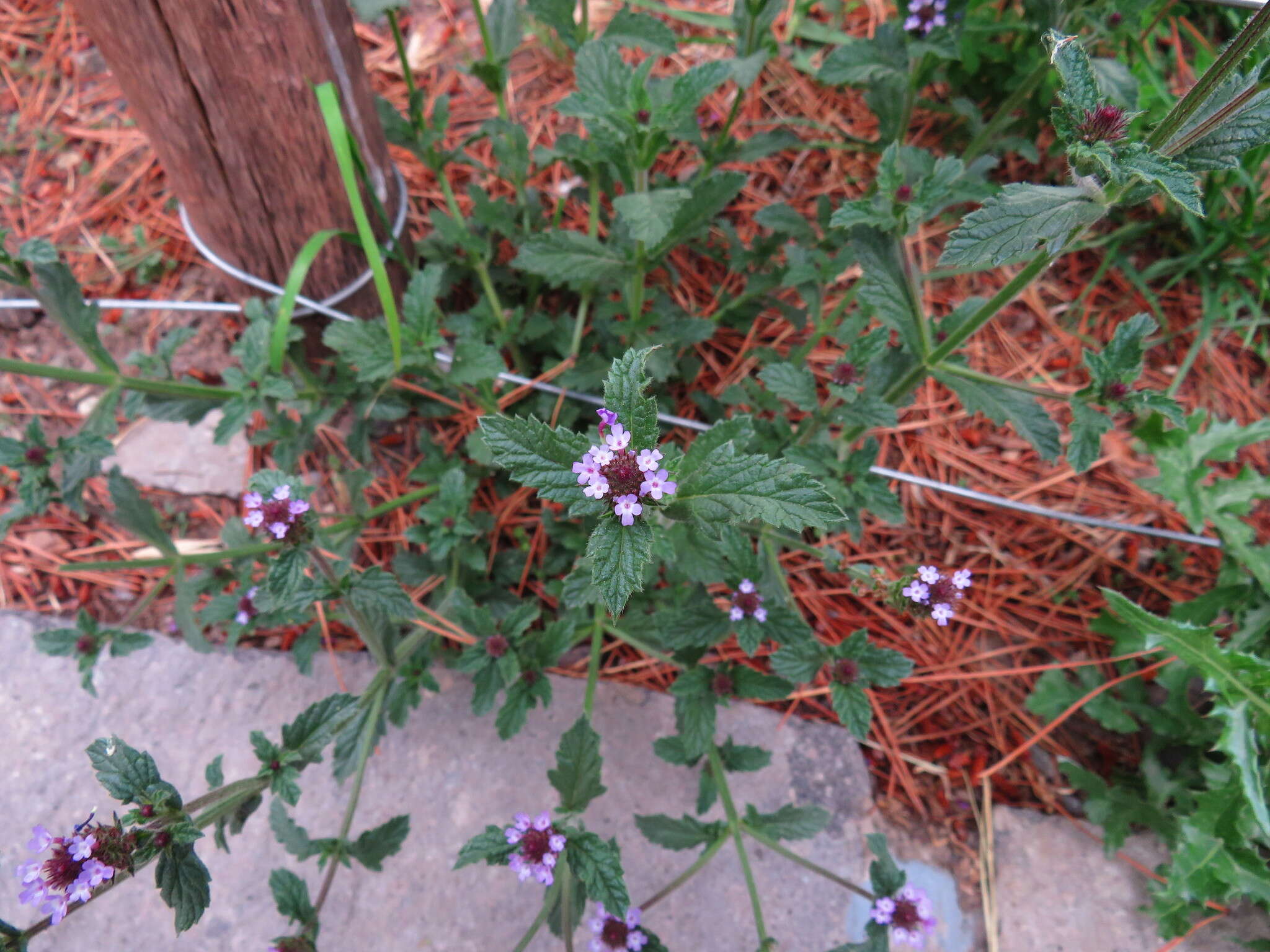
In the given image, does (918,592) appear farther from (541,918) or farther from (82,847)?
(82,847)

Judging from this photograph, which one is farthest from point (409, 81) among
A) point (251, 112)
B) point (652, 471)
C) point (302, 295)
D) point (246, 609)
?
point (652, 471)

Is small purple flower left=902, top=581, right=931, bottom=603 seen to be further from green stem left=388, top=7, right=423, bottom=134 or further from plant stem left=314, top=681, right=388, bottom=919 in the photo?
green stem left=388, top=7, right=423, bottom=134

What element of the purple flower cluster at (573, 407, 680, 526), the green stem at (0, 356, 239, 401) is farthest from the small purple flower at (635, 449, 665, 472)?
the green stem at (0, 356, 239, 401)

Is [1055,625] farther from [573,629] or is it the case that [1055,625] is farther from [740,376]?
[573,629]

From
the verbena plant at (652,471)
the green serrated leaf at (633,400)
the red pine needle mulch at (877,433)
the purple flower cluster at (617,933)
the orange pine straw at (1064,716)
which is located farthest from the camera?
the red pine needle mulch at (877,433)

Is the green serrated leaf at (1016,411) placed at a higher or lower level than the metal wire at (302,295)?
lower

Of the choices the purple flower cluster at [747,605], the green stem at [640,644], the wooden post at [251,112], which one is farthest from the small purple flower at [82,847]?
the wooden post at [251,112]

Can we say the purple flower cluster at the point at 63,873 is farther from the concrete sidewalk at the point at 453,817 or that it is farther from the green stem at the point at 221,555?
the concrete sidewalk at the point at 453,817
